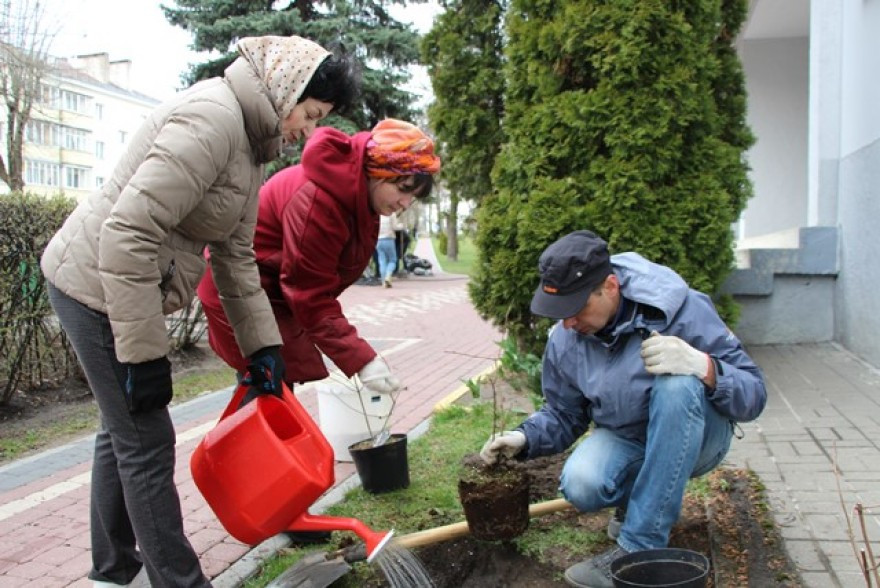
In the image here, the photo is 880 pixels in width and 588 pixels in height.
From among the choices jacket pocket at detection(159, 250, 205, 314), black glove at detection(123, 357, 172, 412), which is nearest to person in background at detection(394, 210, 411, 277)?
jacket pocket at detection(159, 250, 205, 314)

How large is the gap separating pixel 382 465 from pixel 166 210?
1.78 meters

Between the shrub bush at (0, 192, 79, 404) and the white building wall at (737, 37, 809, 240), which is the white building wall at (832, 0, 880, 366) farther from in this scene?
the shrub bush at (0, 192, 79, 404)

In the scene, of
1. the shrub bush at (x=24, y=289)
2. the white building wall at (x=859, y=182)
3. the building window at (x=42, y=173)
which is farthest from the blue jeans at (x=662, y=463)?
the building window at (x=42, y=173)

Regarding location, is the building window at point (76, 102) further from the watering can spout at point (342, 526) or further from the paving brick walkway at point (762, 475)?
the watering can spout at point (342, 526)

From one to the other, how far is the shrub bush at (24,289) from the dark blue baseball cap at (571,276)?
3948mm

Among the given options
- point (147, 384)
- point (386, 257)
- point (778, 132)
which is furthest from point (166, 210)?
point (386, 257)

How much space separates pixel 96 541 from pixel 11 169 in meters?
21.0

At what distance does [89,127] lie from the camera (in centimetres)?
5653

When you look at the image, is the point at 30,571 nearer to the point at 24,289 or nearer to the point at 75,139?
the point at 24,289

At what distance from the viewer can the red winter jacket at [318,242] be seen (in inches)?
111

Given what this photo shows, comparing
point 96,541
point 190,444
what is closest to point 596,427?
point 96,541

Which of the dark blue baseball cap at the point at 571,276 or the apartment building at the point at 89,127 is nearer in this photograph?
the dark blue baseball cap at the point at 571,276

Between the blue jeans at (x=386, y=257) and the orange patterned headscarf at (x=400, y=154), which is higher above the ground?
the orange patterned headscarf at (x=400, y=154)

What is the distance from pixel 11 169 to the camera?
67.6 ft
